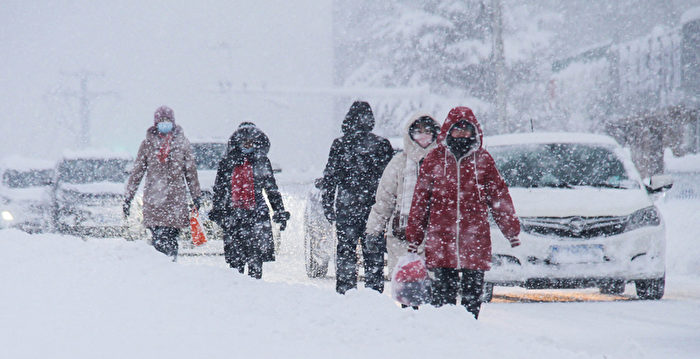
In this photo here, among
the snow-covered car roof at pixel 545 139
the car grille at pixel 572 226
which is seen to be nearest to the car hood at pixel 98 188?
the snow-covered car roof at pixel 545 139

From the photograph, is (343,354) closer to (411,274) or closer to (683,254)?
(411,274)

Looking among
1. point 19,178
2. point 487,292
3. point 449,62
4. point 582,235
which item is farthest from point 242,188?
point 449,62

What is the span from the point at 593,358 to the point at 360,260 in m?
5.00

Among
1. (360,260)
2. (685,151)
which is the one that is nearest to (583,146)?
(360,260)

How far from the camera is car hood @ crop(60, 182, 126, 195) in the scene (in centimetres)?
1195

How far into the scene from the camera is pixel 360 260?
9492 mm

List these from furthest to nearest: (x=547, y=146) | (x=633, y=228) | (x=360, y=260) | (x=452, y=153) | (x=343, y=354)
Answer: (x=360, y=260) < (x=547, y=146) < (x=633, y=228) < (x=452, y=153) < (x=343, y=354)

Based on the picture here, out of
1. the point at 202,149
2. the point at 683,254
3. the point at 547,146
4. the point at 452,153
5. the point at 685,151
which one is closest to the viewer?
the point at 452,153

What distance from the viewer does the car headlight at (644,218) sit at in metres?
7.69

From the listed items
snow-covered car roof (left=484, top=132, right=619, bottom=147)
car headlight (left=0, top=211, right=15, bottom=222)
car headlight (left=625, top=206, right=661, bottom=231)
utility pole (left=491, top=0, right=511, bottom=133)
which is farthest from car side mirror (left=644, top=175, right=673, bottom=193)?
utility pole (left=491, top=0, right=511, bottom=133)

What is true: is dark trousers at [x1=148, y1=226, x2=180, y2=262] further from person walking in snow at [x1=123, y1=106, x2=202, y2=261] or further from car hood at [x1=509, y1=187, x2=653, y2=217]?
car hood at [x1=509, y1=187, x2=653, y2=217]

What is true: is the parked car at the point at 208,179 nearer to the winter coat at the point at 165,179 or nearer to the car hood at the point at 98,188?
the car hood at the point at 98,188

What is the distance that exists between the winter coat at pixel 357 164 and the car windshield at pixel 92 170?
23.8 ft

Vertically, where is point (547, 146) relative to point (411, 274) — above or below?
above
